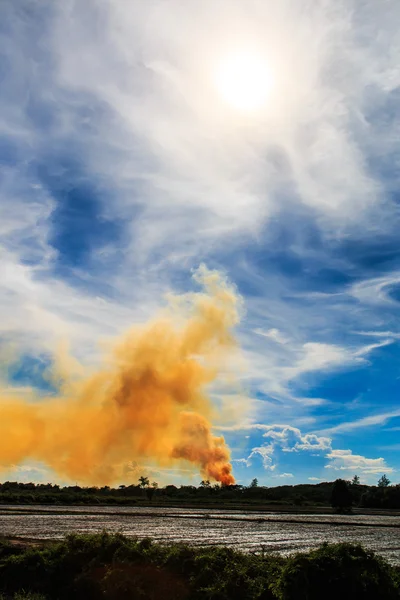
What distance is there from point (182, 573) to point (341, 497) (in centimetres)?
7543

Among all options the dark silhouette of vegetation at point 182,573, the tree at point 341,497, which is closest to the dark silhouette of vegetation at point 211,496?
the tree at point 341,497

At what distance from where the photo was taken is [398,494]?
108438 mm

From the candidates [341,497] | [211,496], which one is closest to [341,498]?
[341,497]

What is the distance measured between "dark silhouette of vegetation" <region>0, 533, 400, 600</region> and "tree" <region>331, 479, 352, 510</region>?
72529 mm

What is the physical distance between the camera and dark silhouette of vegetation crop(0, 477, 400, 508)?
4345 inches

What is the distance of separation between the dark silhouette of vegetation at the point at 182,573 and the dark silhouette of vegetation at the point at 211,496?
242ft

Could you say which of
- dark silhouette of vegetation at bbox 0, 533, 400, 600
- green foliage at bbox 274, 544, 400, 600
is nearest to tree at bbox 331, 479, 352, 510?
dark silhouette of vegetation at bbox 0, 533, 400, 600

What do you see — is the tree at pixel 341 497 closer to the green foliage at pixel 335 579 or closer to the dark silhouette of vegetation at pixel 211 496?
the dark silhouette of vegetation at pixel 211 496

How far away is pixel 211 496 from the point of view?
154m

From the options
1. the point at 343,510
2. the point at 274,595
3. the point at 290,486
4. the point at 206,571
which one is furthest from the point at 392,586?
the point at 290,486

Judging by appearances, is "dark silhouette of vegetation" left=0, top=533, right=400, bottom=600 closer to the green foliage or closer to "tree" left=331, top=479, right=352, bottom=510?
the green foliage

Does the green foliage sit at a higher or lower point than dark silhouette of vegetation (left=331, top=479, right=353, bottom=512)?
A: lower

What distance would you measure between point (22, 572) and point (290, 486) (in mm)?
183938

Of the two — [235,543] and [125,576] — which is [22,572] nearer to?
[125,576]
